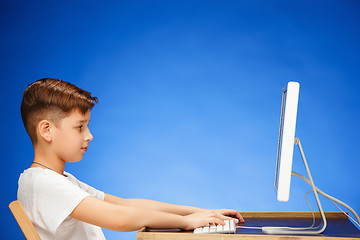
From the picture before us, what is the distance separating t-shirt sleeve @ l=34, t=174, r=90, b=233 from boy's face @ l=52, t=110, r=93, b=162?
0.10 metres

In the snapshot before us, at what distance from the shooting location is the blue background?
3014 mm

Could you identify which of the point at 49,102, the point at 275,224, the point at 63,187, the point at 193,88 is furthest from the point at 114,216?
the point at 193,88

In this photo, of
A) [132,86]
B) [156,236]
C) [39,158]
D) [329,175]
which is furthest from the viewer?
[132,86]

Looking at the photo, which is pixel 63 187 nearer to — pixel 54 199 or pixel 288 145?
pixel 54 199

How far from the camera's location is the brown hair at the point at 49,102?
1.18m

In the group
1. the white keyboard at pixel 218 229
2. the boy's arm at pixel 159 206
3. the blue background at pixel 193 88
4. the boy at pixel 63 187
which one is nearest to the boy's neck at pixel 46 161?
the boy at pixel 63 187

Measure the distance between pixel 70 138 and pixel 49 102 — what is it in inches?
4.8

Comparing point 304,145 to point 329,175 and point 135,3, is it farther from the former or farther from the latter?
point 135,3

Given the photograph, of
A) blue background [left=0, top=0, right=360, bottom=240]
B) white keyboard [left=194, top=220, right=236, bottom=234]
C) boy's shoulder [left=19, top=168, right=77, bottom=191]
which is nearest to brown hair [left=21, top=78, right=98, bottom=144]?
boy's shoulder [left=19, top=168, right=77, bottom=191]

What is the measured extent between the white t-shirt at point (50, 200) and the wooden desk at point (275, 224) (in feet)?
0.67

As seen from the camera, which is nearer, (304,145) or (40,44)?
(304,145)

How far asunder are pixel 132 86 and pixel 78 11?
29.1 inches

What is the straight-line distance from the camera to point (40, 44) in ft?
10.6

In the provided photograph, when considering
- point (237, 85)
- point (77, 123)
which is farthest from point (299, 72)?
point (77, 123)
